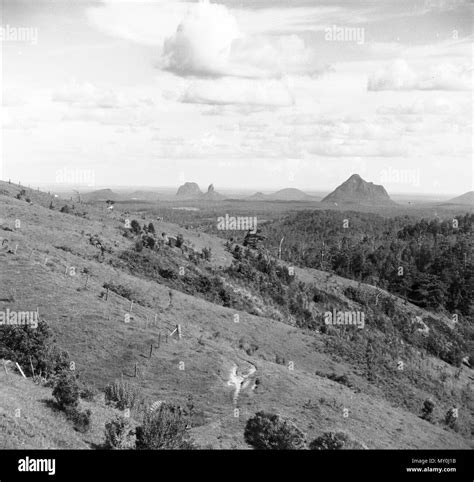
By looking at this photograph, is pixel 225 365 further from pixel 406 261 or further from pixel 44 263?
pixel 406 261

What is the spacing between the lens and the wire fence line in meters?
34.4

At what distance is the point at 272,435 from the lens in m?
14.6

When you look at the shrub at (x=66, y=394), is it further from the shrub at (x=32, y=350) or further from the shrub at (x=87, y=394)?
the shrub at (x=32, y=350)

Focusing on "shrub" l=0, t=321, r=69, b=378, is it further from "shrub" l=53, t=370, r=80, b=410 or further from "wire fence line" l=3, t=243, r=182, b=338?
"wire fence line" l=3, t=243, r=182, b=338

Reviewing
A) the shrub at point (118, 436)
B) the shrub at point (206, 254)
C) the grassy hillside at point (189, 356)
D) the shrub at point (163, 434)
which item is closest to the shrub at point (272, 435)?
the grassy hillside at point (189, 356)

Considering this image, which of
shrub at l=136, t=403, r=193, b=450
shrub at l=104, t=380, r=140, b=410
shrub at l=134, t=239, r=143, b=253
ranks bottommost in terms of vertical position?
shrub at l=104, t=380, r=140, b=410

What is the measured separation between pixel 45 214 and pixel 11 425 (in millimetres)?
58678

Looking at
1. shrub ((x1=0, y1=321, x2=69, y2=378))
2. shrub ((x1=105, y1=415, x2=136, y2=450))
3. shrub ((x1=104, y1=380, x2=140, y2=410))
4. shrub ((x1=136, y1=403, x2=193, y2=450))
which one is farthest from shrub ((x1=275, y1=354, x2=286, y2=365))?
shrub ((x1=136, y1=403, x2=193, y2=450))

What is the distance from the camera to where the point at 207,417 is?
68.9ft

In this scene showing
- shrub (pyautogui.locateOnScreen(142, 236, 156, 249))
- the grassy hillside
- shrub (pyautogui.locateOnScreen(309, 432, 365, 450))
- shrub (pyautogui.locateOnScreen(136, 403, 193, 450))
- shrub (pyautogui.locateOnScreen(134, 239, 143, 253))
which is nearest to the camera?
shrub (pyautogui.locateOnScreen(309, 432, 365, 450))

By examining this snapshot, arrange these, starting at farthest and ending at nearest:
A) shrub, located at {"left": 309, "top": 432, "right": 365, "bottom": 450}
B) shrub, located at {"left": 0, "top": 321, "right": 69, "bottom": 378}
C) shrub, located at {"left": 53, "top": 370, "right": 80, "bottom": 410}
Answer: shrub, located at {"left": 0, "top": 321, "right": 69, "bottom": 378}, shrub, located at {"left": 53, "top": 370, "right": 80, "bottom": 410}, shrub, located at {"left": 309, "top": 432, "right": 365, "bottom": 450}

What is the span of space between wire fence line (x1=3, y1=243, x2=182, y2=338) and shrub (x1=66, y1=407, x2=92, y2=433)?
14859 millimetres

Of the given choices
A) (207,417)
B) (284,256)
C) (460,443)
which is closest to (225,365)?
(207,417)
